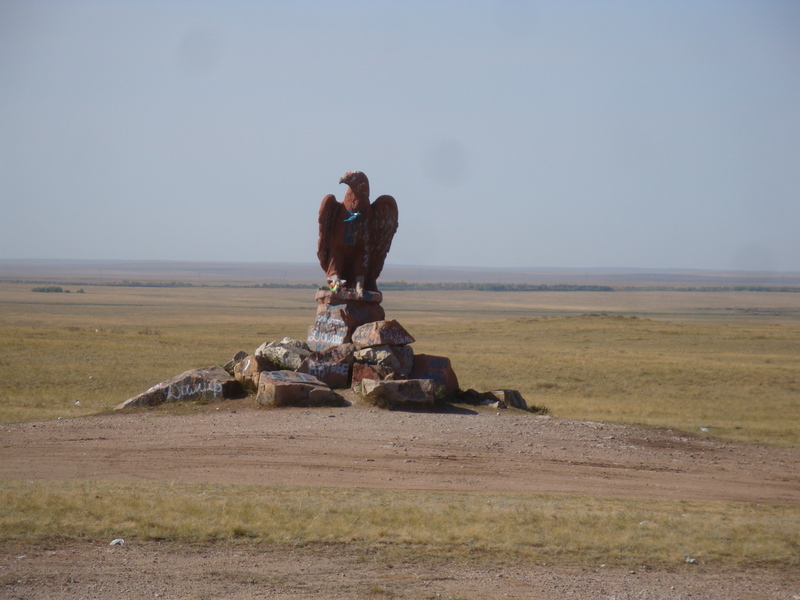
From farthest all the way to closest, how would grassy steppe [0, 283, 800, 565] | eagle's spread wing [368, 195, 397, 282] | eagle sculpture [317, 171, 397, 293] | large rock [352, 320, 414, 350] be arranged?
eagle's spread wing [368, 195, 397, 282]
eagle sculpture [317, 171, 397, 293]
large rock [352, 320, 414, 350]
grassy steppe [0, 283, 800, 565]

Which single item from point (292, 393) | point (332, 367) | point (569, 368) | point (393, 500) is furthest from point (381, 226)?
point (569, 368)

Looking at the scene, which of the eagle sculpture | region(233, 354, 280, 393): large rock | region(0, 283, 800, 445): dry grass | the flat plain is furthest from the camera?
region(0, 283, 800, 445): dry grass

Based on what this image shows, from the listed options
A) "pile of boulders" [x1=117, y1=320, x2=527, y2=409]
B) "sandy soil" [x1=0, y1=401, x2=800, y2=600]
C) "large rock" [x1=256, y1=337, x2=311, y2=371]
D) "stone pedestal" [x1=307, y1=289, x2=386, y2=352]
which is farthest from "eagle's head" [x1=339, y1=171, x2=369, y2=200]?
"sandy soil" [x1=0, y1=401, x2=800, y2=600]

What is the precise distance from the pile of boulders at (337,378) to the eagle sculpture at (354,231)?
1662mm

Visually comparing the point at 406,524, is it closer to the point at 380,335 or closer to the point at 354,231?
the point at 380,335

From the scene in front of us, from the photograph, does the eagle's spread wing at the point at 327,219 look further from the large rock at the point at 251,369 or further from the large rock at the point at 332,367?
the large rock at the point at 251,369

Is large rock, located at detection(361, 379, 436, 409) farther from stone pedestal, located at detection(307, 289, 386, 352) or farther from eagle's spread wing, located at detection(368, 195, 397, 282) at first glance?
eagle's spread wing, located at detection(368, 195, 397, 282)

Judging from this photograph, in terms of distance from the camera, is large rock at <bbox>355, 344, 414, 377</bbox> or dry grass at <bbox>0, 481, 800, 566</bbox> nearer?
dry grass at <bbox>0, 481, 800, 566</bbox>

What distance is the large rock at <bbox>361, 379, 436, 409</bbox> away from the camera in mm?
16094

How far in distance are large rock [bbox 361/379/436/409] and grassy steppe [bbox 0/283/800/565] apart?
5262 millimetres

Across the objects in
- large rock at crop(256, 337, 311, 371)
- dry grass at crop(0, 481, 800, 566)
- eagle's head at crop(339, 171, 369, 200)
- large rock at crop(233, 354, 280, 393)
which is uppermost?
eagle's head at crop(339, 171, 369, 200)

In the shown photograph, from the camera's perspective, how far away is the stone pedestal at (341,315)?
18.5m

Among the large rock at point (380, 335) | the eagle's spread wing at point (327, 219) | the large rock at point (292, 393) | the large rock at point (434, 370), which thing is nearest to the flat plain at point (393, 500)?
the large rock at point (292, 393)

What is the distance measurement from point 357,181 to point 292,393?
5.50 meters
